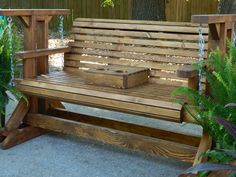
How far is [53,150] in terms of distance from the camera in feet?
15.2

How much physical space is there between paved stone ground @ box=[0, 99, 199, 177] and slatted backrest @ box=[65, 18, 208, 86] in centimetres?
84

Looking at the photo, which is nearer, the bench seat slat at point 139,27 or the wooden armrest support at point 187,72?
the wooden armrest support at point 187,72

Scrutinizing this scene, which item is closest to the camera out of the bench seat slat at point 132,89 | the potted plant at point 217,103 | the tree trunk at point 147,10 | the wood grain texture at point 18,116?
the potted plant at point 217,103

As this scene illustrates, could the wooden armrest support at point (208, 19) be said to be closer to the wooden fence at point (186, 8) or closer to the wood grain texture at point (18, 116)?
the wood grain texture at point (18, 116)

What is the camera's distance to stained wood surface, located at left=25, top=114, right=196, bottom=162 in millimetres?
3908

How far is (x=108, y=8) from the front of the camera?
17.7 metres

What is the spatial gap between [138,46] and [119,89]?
74cm

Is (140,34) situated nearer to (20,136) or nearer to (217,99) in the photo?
(217,99)

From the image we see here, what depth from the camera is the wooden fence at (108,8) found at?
1648cm

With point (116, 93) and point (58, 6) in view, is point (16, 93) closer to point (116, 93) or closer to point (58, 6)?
point (116, 93)

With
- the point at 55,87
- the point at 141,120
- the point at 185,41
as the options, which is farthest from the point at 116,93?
the point at 141,120

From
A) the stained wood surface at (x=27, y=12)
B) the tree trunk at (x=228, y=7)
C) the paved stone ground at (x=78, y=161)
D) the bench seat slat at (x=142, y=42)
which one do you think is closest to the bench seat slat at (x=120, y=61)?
the bench seat slat at (x=142, y=42)

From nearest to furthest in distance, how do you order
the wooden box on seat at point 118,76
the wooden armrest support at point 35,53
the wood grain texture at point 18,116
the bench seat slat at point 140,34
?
the wooden box on seat at point 118,76, the bench seat slat at point 140,34, the wooden armrest support at point 35,53, the wood grain texture at point 18,116

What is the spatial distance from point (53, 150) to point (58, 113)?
2.35ft
